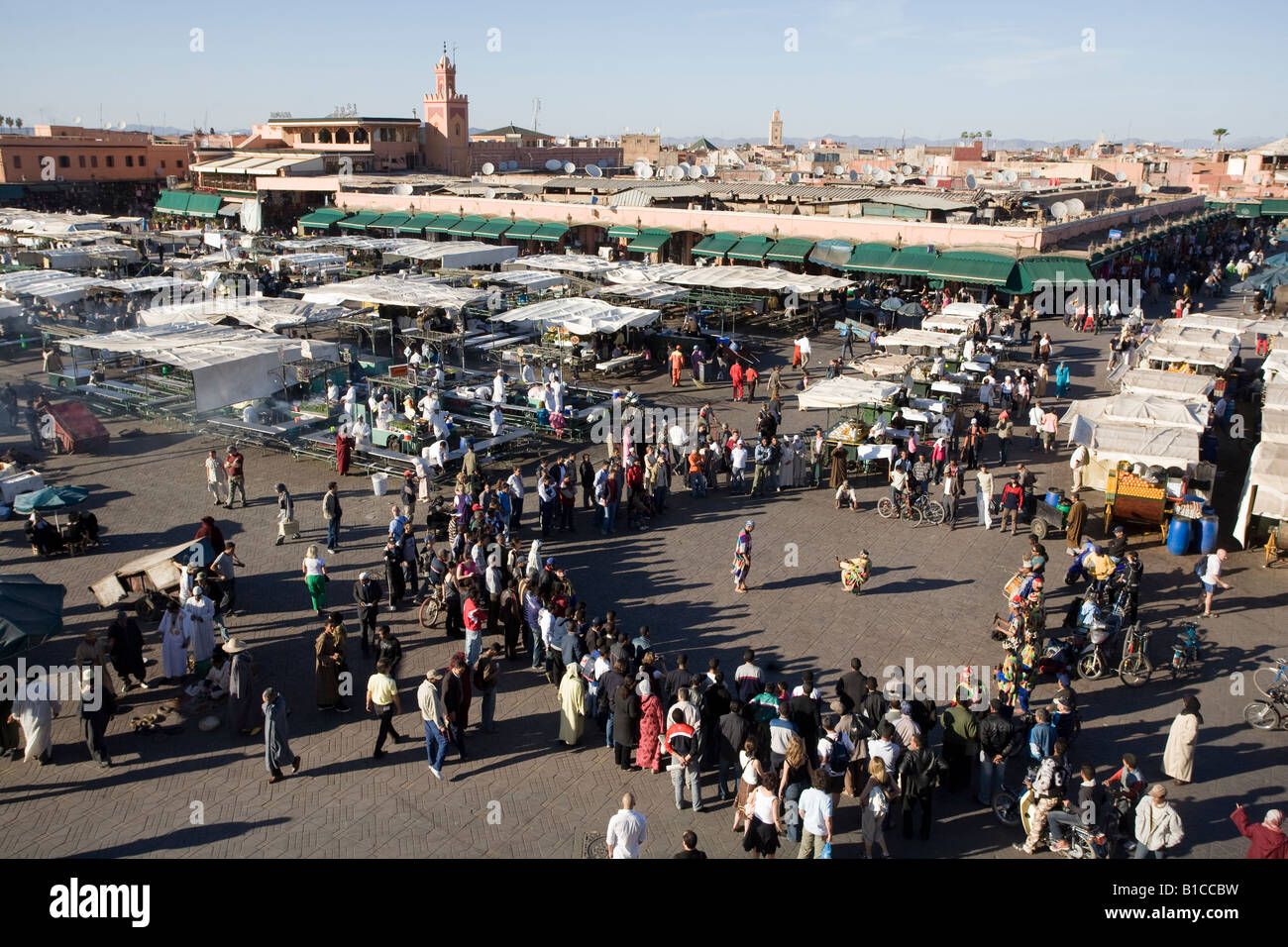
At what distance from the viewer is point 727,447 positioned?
1678 centimetres

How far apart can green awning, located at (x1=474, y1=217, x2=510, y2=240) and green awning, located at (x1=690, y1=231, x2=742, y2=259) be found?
993cm

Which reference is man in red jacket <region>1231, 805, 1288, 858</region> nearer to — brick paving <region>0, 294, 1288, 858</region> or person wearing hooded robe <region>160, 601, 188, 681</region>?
brick paving <region>0, 294, 1288, 858</region>

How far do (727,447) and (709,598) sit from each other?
4.92 meters

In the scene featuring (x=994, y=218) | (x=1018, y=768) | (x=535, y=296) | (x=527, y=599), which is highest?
(x=994, y=218)

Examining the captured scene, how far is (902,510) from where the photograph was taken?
50.4 ft

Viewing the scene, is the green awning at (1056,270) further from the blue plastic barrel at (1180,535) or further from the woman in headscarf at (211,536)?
the woman in headscarf at (211,536)

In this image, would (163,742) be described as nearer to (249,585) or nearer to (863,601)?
(249,585)

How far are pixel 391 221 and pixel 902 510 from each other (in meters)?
36.3

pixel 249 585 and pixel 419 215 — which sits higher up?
pixel 419 215

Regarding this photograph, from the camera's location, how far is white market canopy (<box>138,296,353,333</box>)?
22.7m

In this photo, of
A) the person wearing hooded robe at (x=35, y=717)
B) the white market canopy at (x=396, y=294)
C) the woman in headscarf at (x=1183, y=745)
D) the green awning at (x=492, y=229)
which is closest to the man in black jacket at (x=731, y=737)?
the woman in headscarf at (x=1183, y=745)

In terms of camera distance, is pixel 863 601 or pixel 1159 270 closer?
pixel 863 601

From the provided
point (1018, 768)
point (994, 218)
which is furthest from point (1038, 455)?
point (994, 218)

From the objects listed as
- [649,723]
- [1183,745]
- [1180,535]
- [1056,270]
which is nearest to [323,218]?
[1056,270]
